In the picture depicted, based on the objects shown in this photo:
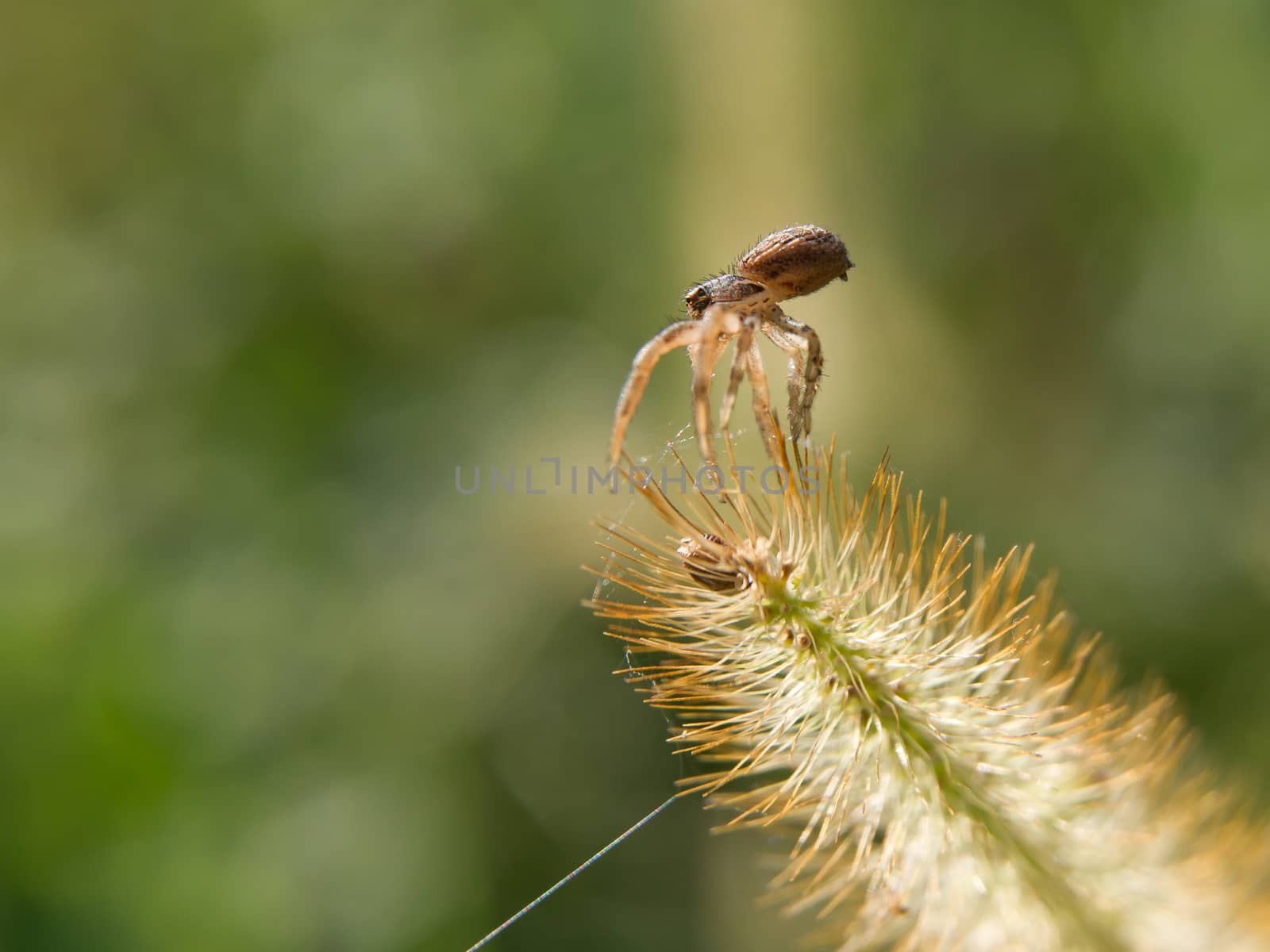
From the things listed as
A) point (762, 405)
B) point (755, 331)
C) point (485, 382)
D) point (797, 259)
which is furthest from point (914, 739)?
point (485, 382)

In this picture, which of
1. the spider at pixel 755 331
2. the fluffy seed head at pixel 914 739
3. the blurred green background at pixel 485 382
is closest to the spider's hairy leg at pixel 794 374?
the spider at pixel 755 331

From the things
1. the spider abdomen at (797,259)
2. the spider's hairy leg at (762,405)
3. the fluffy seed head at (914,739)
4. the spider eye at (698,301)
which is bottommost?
the fluffy seed head at (914,739)

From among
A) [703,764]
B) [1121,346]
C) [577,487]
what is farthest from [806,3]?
[703,764]

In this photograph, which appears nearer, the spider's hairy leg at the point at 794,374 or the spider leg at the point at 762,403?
the spider leg at the point at 762,403

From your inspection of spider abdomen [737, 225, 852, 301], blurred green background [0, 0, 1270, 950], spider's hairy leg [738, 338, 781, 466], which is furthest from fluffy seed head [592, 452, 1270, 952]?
blurred green background [0, 0, 1270, 950]

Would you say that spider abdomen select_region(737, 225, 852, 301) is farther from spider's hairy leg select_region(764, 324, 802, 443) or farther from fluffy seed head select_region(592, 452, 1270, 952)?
fluffy seed head select_region(592, 452, 1270, 952)

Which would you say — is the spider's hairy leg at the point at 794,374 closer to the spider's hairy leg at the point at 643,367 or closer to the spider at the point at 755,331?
the spider at the point at 755,331

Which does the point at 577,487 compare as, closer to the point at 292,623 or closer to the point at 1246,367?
the point at 292,623
